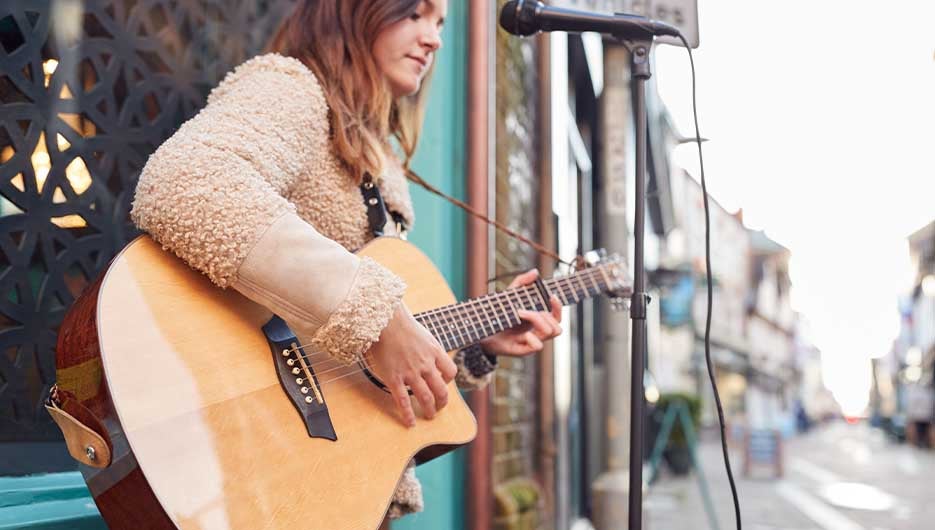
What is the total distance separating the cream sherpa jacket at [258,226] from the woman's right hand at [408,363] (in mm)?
50

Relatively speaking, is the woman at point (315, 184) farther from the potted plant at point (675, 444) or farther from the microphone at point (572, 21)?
the potted plant at point (675, 444)

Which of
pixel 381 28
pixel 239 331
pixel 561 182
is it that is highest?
pixel 561 182

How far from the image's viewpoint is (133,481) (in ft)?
4.29

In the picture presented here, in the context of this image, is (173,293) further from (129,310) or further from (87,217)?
(87,217)

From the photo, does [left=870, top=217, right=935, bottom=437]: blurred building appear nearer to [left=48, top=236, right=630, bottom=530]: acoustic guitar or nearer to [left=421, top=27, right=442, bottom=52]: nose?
[left=421, top=27, right=442, bottom=52]: nose

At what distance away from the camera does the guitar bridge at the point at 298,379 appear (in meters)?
1.58

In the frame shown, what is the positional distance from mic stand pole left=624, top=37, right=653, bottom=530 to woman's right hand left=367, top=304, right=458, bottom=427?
488 mm

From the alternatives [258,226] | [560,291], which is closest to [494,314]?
[560,291]

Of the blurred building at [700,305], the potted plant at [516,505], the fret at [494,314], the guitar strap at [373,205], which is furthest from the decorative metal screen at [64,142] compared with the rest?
the blurred building at [700,305]

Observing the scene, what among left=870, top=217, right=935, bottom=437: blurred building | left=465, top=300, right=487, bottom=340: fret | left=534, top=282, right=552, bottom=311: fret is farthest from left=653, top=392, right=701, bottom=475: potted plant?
left=870, top=217, right=935, bottom=437: blurred building

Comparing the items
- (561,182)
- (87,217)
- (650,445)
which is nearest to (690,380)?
(650,445)

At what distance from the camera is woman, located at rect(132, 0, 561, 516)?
60.2 inches

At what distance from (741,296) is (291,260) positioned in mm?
45551

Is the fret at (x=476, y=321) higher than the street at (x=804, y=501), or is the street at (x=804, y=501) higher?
the fret at (x=476, y=321)
